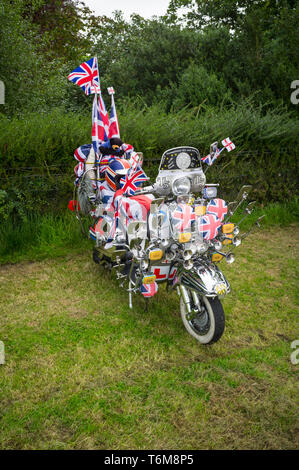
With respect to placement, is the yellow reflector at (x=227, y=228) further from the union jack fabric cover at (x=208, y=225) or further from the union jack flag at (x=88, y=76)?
the union jack flag at (x=88, y=76)

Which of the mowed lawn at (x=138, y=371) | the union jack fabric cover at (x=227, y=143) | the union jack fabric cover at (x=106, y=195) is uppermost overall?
the union jack fabric cover at (x=227, y=143)

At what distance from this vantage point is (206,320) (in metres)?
3.37

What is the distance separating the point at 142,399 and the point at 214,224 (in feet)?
4.99

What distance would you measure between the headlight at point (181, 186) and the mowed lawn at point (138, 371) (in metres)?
1.32

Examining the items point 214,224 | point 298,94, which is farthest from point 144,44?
point 214,224

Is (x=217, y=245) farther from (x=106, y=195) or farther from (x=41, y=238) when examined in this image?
(x=41, y=238)

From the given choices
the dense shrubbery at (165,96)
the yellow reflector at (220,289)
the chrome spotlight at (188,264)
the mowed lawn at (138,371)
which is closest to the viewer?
the mowed lawn at (138,371)

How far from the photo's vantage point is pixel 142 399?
109 inches

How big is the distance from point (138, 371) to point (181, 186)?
5.25 feet

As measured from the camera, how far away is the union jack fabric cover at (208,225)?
3268mm

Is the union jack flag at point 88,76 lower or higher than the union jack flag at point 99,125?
higher

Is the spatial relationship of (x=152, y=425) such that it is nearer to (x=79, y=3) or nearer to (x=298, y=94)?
(x=298, y=94)

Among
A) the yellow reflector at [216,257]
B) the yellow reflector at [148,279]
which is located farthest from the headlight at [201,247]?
the yellow reflector at [148,279]

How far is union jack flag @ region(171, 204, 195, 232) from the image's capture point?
125 inches
